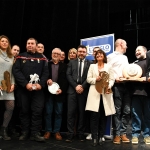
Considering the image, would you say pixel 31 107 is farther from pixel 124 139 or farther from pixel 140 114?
pixel 140 114

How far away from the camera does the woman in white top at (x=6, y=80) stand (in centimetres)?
290

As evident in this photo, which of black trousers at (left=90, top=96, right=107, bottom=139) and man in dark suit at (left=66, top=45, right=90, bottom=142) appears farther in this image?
man in dark suit at (left=66, top=45, right=90, bottom=142)

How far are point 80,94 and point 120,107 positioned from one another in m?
0.61

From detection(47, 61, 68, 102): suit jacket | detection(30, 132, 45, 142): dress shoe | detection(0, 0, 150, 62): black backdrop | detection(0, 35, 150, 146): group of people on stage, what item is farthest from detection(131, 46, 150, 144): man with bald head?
detection(0, 0, 150, 62): black backdrop

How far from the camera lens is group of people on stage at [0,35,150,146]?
2869mm

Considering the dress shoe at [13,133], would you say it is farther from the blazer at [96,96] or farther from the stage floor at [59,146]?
the blazer at [96,96]

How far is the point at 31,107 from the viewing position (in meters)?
2.96

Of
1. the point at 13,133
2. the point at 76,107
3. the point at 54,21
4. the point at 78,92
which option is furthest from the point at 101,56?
the point at 54,21

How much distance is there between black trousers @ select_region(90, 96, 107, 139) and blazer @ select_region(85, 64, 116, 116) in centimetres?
9

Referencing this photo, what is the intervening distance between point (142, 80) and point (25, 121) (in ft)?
5.69

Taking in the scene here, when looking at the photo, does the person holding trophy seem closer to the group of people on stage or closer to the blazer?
the group of people on stage

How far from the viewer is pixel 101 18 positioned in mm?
5027

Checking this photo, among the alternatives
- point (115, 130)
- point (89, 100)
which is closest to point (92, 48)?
point (89, 100)

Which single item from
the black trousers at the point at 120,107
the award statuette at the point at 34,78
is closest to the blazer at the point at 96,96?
the black trousers at the point at 120,107
